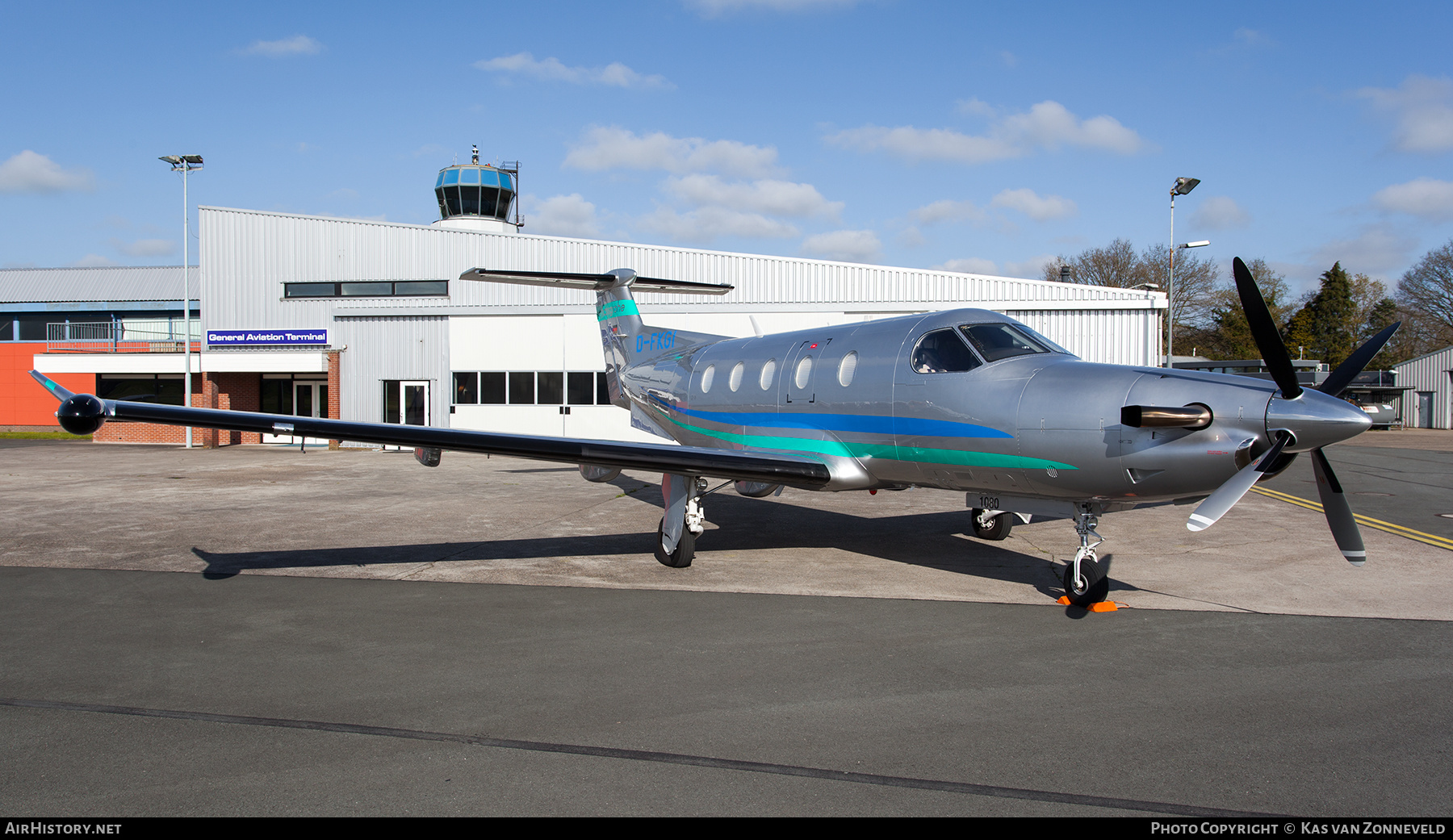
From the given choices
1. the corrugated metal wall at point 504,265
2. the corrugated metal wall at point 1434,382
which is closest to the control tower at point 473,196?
the corrugated metal wall at point 504,265

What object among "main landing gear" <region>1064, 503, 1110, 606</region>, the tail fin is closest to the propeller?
"main landing gear" <region>1064, 503, 1110, 606</region>

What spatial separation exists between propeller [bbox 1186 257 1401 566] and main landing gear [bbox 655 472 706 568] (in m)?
5.15

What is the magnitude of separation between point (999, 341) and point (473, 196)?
109 feet

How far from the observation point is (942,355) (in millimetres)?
8133

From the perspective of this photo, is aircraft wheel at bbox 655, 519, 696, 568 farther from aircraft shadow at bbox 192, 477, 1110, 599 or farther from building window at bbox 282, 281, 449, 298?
building window at bbox 282, 281, 449, 298

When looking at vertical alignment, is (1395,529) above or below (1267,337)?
below

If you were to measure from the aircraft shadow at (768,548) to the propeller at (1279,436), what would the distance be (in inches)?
85.5

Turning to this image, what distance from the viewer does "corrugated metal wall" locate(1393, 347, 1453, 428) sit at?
49219 mm

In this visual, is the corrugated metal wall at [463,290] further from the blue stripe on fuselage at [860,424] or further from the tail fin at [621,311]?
the blue stripe on fuselage at [860,424]

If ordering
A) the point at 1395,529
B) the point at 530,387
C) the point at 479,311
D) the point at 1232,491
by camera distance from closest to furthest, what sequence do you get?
the point at 1232,491
the point at 1395,529
the point at 530,387
the point at 479,311

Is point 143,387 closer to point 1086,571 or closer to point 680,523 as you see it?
point 680,523

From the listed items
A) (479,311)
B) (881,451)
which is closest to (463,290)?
(479,311)

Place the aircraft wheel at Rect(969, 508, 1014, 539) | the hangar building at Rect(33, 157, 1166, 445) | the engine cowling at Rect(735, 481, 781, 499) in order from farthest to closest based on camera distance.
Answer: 1. the hangar building at Rect(33, 157, 1166, 445)
2. the aircraft wheel at Rect(969, 508, 1014, 539)
3. the engine cowling at Rect(735, 481, 781, 499)

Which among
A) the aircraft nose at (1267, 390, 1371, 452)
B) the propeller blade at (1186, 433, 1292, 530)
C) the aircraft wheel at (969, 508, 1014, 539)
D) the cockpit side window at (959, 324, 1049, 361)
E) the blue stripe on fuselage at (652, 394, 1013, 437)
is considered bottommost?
the aircraft wheel at (969, 508, 1014, 539)
